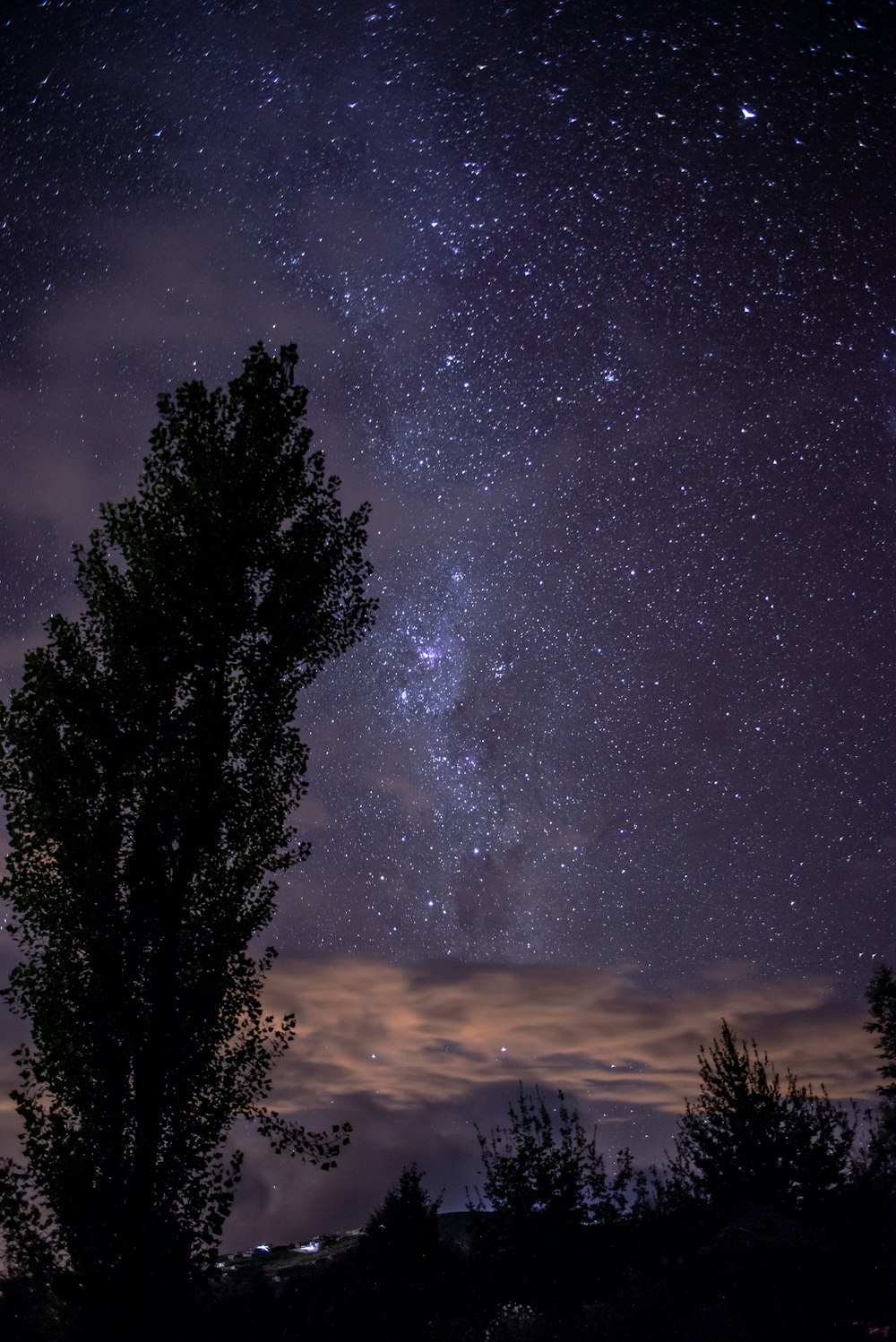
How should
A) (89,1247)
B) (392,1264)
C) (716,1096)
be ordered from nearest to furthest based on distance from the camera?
(89,1247) → (392,1264) → (716,1096)

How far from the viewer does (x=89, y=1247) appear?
35.6 feet

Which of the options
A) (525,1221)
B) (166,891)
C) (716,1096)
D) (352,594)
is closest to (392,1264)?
(525,1221)

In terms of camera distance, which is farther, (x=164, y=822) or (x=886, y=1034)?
(x=886, y=1034)

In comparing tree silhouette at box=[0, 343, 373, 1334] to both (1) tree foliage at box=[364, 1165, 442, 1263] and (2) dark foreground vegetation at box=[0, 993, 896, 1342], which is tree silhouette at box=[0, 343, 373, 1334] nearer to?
(2) dark foreground vegetation at box=[0, 993, 896, 1342]

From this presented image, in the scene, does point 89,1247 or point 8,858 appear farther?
point 8,858

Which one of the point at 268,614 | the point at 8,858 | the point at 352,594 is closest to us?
the point at 8,858

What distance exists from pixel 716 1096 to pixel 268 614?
2422 centimetres

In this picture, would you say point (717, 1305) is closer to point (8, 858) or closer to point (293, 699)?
point (293, 699)

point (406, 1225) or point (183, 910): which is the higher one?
point (183, 910)

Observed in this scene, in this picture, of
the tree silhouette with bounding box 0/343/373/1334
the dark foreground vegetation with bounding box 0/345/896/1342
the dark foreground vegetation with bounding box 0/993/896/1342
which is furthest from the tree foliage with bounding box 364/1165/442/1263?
the tree silhouette with bounding box 0/343/373/1334

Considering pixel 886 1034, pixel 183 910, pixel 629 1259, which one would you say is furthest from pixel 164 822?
pixel 886 1034

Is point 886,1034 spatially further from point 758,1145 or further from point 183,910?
point 183,910

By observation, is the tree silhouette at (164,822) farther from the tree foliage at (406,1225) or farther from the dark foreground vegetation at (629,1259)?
the tree foliage at (406,1225)

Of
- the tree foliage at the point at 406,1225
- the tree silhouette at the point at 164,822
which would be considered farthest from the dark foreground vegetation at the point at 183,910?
the tree foliage at the point at 406,1225
